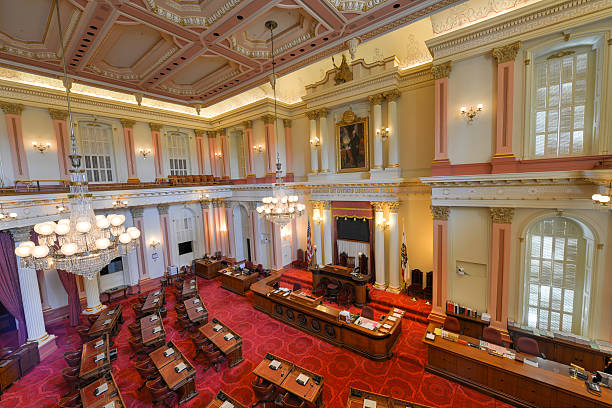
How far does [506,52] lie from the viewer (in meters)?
6.18

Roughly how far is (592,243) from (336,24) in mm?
7720

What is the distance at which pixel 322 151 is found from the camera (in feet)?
37.2

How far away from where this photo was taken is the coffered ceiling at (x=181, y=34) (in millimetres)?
4309

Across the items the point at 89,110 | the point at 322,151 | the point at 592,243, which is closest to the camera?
the point at 592,243

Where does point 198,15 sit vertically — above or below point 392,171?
above

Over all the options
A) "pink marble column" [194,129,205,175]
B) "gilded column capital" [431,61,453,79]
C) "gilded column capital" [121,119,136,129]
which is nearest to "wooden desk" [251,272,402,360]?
"gilded column capital" [431,61,453,79]

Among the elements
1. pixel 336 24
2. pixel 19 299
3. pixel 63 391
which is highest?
pixel 336 24

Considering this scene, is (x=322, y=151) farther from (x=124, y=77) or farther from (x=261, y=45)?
(x=124, y=77)

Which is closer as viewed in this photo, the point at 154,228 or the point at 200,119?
the point at 154,228

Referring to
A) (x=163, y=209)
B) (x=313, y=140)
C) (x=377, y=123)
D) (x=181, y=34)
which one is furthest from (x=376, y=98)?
(x=163, y=209)

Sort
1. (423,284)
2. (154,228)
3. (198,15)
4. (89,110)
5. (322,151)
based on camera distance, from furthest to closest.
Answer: (154,228)
(322,151)
(89,110)
(423,284)
(198,15)

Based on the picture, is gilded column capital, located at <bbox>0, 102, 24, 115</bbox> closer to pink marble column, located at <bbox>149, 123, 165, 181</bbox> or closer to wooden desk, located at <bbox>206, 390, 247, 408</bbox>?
pink marble column, located at <bbox>149, 123, 165, 181</bbox>

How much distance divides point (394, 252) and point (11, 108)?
14856 millimetres

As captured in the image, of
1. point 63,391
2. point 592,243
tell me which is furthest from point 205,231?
point 592,243
